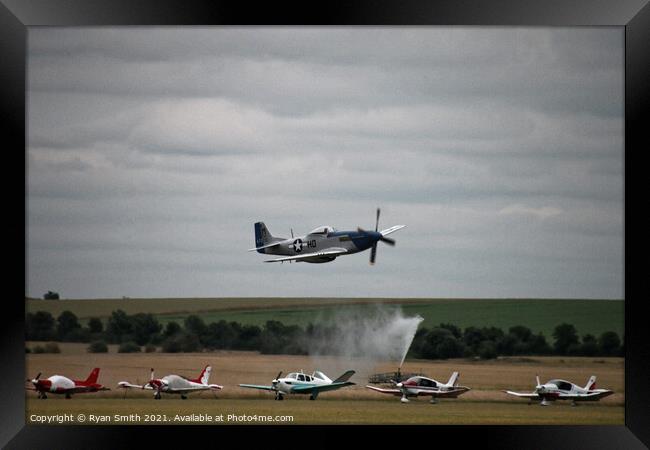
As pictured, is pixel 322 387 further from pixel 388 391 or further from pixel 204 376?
pixel 204 376

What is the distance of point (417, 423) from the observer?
14992 millimetres

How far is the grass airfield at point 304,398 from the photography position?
51.3ft

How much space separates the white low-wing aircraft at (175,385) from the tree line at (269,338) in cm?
115

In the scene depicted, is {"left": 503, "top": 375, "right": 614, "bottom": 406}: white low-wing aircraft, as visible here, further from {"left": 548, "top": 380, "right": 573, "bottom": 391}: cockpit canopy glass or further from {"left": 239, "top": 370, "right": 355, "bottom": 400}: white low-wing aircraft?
{"left": 239, "top": 370, "right": 355, "bottom": 400}: white low-wing aircraft

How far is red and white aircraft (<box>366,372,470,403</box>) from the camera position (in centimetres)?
1936

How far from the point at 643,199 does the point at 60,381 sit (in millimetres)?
11274

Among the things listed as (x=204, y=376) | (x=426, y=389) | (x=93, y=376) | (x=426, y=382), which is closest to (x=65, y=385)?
(x=93, y=376)

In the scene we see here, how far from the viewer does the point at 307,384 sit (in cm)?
1914

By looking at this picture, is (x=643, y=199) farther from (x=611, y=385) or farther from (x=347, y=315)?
(x=347, y=315)

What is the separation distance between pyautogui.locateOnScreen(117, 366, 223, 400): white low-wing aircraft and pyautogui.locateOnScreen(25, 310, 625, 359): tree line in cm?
115

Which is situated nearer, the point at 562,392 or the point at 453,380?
the point at 562,392

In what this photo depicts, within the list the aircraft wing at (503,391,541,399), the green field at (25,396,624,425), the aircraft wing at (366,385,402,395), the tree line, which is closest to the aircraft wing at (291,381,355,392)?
the green field at (25,396,624,425)

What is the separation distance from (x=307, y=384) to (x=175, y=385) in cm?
285

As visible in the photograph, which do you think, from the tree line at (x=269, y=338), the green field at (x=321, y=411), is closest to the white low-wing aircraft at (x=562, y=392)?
the green field at (x=321, y=411)
